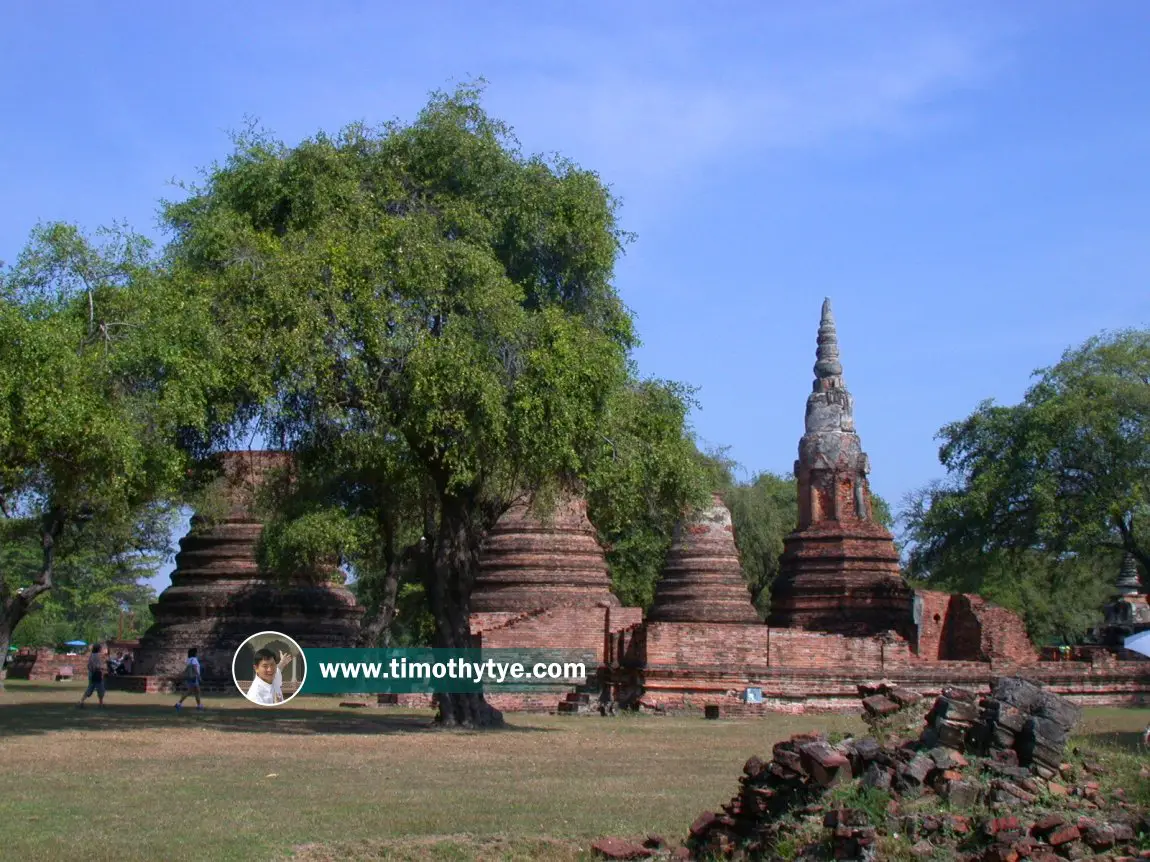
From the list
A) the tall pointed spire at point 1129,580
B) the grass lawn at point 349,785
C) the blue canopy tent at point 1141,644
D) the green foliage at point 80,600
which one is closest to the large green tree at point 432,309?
the grass lawn at point 349,785

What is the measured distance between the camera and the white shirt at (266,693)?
23.8 meters

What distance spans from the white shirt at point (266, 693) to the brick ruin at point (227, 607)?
4005mm

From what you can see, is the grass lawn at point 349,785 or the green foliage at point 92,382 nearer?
the grass lawn at point 349,785

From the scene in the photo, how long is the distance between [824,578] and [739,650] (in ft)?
19.7

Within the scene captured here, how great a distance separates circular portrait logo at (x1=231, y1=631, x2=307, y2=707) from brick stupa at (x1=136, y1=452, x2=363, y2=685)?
2.05 ft

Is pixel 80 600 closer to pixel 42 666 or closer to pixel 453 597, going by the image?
pixel 42 666

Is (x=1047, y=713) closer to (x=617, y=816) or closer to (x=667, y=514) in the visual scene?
(x=617, y=816)

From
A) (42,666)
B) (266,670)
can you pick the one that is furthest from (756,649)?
(42,666)

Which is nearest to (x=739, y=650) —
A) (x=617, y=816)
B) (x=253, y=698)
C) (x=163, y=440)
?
(x=253, y=698)

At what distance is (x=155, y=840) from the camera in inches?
330

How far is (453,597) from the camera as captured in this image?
58.9ft

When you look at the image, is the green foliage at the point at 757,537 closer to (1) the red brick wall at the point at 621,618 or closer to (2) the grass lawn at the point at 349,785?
(1) the red brick wall at the point at 621,618

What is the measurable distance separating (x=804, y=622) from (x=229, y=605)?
11990 millimetres

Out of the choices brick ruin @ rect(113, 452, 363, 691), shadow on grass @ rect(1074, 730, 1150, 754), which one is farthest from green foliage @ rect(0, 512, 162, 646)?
shadow on grass @ rect(1074, 730, 1150, 754)
